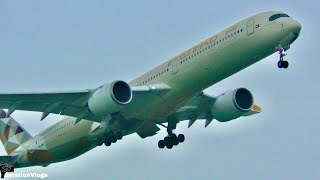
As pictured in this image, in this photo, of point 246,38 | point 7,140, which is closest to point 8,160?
point 7,140

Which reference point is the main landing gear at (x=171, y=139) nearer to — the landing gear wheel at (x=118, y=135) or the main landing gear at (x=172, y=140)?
the main landing gear at (x=172, y=140)

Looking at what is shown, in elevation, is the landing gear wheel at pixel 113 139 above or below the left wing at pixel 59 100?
below

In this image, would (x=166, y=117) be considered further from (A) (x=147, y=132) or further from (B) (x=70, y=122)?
(B) (x=70, y=122)

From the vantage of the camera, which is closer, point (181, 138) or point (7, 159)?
point (181, 138)

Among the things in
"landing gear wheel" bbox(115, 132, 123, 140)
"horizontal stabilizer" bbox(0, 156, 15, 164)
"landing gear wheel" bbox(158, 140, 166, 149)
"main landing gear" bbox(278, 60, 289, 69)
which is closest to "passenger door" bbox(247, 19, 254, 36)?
"main landing gear" bbox(278, 60, 289, 69)

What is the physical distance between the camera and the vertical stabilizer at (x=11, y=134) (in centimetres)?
5485

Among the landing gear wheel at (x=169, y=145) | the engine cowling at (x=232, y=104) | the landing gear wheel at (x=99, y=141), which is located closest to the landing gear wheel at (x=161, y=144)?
the landing gear wheel at (x=169, y=145)

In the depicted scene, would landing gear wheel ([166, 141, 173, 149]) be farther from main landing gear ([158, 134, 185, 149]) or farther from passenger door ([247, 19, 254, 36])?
passenger door ([247, 19, 254, 36])

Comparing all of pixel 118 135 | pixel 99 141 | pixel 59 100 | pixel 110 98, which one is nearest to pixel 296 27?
pixel 110 98

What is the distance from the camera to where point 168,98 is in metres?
43.3

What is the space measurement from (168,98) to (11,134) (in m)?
17.3

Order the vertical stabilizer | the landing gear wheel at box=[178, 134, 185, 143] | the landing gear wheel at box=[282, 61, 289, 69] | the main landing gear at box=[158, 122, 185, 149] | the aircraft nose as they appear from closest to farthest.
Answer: the landing gear wheel at box=[282, 61, 289, 69] < the aircraft nose < the main landing gear at box=[158, 122, 185, 149] < the landing gear wheel at box=[178, 134, 185, 143] < the vertical stabilizer

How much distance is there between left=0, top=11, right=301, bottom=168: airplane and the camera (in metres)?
41.3

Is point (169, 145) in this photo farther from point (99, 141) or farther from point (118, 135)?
point (99, 141)
